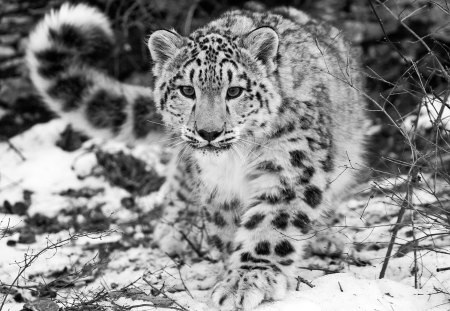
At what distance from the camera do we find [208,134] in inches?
164

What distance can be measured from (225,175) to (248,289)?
98 cm

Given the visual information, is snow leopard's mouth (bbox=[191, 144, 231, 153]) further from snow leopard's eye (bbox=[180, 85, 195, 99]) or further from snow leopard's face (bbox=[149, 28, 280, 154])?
snow leopard's eye (bbox=[180, 85, 195, 99])

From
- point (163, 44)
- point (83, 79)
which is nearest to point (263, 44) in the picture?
point (163, 44)

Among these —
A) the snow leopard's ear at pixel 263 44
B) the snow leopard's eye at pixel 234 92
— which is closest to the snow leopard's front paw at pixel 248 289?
the snow leopard's eye at pixel 234 92

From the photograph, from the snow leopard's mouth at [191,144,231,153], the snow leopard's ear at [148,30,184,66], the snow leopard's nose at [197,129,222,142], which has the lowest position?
the snow leopard's mouth at [191,144,231,153]

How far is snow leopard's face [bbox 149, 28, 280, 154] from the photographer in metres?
4.25

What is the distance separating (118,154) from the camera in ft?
23.3

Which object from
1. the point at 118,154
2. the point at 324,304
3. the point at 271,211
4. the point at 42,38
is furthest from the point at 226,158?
the point at 118,154

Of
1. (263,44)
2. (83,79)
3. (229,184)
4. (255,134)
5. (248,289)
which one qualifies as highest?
(263,44)

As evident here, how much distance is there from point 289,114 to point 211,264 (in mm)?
1392

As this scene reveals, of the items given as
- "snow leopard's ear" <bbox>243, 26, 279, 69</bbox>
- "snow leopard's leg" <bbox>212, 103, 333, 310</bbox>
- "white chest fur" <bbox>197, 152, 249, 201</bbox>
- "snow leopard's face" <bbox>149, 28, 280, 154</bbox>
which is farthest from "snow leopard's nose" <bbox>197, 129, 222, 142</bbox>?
"snow leopard's ear" <bbox>243, 26, 279, 69</bbox>

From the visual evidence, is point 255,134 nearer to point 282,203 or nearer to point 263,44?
point 282,203

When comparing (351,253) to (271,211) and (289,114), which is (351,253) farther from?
(289,114)

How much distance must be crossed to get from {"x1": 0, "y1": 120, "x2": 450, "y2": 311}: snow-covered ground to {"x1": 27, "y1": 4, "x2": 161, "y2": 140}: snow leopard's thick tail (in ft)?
3.11
